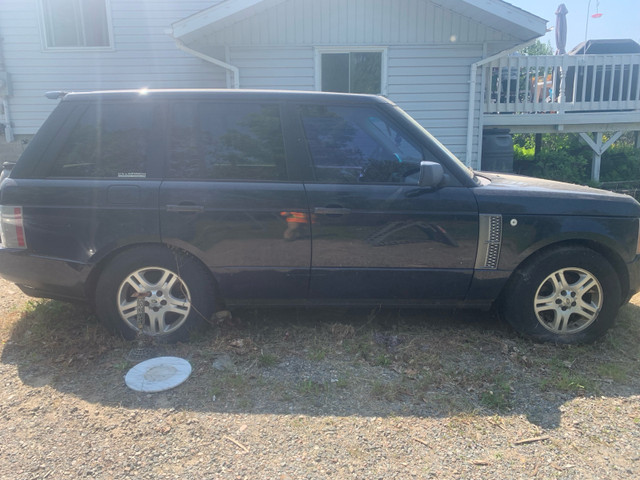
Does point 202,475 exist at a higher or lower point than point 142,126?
lower

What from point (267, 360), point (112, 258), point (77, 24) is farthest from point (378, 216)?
point (77, 24)

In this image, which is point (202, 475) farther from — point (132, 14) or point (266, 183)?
point (132, 14)

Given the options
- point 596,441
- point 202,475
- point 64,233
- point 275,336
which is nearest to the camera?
point 202,475

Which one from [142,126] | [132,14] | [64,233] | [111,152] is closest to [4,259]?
[64,233]

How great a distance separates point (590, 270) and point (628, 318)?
947 millimetres

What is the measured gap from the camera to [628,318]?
13.8ft

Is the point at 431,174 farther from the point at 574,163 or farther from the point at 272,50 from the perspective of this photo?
the point at 574,163

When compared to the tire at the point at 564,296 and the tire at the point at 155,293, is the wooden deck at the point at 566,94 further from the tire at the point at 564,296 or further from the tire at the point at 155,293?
the tire at the point at 155,293

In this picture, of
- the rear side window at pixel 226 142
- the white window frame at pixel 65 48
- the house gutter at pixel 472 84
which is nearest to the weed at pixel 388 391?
the rear side window at pixel 226 142

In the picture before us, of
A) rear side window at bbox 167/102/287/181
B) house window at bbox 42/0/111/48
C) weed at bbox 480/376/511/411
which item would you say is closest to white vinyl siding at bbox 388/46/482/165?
house window at bbox 42/0/111/48

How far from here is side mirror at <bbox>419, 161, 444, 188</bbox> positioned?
132 inches

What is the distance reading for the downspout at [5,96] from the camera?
966 centimetres

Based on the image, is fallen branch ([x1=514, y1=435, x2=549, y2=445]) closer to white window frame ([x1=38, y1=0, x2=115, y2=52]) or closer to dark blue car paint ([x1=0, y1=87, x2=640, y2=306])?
dark blue car paint ([x1=0, y1=87, x2=640, y2=306])

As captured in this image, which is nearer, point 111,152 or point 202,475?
point 202,475
